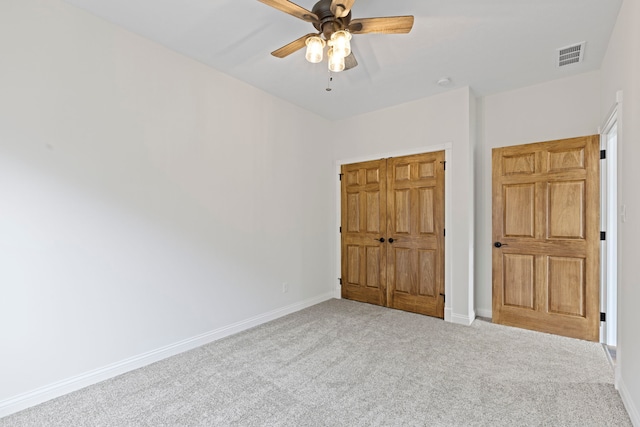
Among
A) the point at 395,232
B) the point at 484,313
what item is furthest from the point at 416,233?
the point at 484,313

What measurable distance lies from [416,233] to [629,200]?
2.13 meters

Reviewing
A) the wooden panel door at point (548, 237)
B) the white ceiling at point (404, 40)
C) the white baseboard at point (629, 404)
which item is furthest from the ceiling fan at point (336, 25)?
the white baseboard at point (629, 404)

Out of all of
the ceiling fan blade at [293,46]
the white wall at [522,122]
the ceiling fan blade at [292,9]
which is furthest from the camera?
the white wall at [522,122]

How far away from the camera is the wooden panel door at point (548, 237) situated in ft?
10.0

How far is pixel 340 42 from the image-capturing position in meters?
1.86

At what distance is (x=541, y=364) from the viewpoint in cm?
257

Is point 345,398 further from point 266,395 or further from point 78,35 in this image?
point 78,35

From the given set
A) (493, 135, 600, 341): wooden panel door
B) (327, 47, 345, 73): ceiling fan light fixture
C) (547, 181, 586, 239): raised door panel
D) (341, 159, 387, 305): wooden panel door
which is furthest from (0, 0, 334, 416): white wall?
(547, 181, 586, 239): raised door panel

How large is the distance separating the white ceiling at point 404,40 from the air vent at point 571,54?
0.05m

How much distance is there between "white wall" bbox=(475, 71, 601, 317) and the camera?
3.20 m

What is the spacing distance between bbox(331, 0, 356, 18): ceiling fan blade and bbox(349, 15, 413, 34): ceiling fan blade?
12 cm

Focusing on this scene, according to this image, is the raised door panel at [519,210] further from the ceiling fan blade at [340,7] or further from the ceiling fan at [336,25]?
the ceiling fan blade at [340,7]

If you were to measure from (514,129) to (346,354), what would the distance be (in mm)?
3175

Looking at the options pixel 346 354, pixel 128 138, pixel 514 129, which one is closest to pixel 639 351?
pixel 346 354
